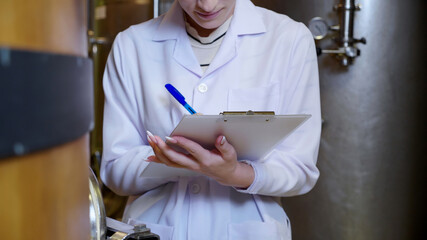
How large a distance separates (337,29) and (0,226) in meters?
2.65

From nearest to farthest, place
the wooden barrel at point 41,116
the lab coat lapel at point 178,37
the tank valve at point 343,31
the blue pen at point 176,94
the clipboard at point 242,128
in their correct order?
the wooden barrel at point 41,116, the clipboard at point 242,128, the blue pen at point 176,94, the lab coat lapel at point 178,37, the tank valve at point 343,31

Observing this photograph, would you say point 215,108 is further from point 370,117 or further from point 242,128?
point 370,117

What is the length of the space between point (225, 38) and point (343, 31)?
4.93 feet

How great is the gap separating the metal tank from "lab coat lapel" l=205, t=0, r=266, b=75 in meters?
1.40

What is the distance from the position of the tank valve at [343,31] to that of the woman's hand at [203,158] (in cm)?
168

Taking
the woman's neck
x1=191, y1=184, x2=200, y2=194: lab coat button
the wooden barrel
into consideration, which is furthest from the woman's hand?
the wooden barrel

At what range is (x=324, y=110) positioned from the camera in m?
2.90

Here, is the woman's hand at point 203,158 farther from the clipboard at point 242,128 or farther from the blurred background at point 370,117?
the blurred background at point 370,117

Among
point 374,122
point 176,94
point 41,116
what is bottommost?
point 374,122

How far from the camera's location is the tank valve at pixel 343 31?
9.12 ft

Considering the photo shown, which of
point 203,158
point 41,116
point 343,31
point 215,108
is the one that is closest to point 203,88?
point 215,108

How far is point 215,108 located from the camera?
1.42 m

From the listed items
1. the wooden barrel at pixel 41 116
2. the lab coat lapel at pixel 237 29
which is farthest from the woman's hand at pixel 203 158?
the wooden barrel at pixel 41 116

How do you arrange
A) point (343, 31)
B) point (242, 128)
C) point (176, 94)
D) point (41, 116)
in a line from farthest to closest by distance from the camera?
point (343, 31) → point (176, 94) → point (242, 128) → point (41, 116)
